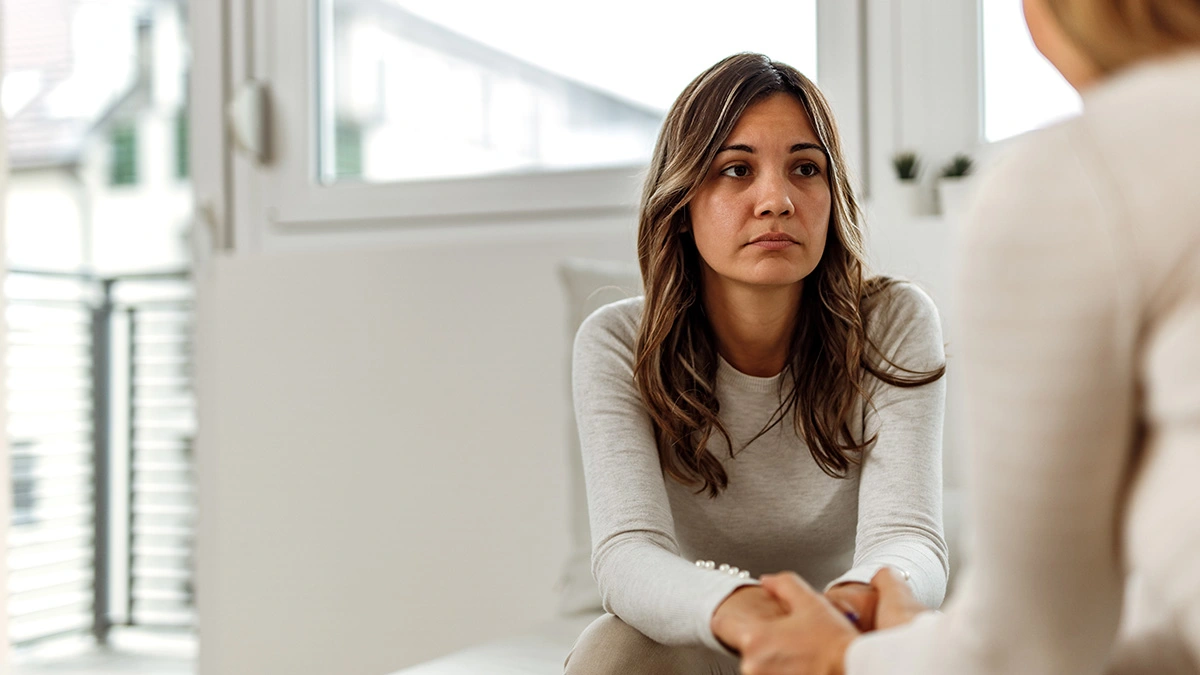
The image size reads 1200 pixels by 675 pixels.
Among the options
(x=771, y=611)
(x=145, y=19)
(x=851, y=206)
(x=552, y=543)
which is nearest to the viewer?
(x=771, y=611)

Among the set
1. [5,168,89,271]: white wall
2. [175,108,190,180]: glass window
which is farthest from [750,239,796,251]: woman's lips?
[5,168,89,271]: white wall

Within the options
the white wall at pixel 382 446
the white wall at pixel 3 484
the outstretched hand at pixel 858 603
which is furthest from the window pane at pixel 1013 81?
the white wall at pixel 3 484

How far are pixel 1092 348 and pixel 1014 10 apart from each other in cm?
166

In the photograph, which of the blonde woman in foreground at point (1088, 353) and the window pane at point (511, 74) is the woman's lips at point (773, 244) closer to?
the blonde woman in foreground at point (1088, 353)

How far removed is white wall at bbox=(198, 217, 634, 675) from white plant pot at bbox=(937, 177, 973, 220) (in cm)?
60

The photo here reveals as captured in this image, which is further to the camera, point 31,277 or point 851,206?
point 31,277

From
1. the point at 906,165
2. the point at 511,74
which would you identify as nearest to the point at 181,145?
the point at 511,74

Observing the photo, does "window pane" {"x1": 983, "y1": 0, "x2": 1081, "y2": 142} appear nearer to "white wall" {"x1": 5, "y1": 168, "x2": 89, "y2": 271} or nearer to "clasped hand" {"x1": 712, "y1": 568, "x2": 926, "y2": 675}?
"clasped hand" {"x1": 712, "y1": 568, "x2": 926, "y2": 675}

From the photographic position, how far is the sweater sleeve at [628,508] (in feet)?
3.30

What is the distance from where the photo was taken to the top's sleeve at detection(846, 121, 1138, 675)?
0.55m

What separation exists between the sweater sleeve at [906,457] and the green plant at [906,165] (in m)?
0.69

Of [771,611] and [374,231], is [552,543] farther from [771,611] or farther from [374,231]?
[771,611]

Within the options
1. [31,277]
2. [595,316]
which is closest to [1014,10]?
[595,316]

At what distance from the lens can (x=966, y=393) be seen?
2.01 ft
